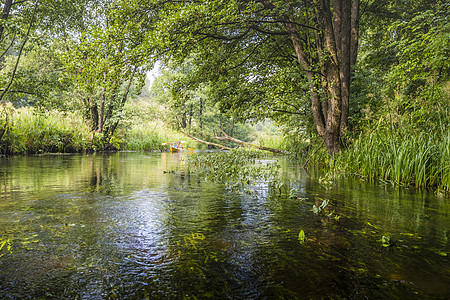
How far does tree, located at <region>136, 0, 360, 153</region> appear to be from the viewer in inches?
295

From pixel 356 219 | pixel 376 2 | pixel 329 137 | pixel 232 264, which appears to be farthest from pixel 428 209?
pixel 376 2

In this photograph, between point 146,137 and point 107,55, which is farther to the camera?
point 146,137

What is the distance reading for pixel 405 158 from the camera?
562 centimetres

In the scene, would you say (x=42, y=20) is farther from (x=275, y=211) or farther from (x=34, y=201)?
(x=275, y=211)

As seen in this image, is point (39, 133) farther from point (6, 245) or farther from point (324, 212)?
point (324, 212)

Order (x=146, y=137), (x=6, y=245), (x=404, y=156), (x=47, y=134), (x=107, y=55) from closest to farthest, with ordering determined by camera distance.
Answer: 1. (x=6, y=245)
2. (x=404, y=156)
3. (x=107, y=55)
4. (x=47, y=134)
5. (x=146, y=137)

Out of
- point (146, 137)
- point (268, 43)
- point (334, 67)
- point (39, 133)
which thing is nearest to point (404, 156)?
point (334, 67)

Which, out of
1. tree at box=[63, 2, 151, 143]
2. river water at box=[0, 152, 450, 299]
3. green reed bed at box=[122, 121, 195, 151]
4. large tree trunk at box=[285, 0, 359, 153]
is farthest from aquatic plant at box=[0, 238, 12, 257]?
green reed bed at box=[122, 121, 195, 151]

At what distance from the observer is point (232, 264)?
1.98 meters

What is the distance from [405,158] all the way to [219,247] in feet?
16.3

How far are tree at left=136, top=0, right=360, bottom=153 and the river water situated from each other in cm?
476

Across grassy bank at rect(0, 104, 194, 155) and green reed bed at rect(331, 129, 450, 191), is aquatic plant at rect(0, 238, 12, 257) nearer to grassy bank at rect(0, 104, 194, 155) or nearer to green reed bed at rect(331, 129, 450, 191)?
green reed bed at rect(331, 129, 450, 191)

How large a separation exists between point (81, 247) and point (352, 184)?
525 centimetres

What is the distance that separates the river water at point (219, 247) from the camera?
5.41 feet
